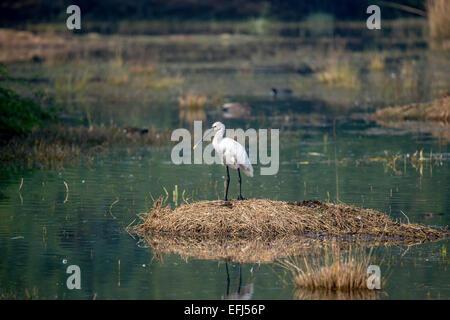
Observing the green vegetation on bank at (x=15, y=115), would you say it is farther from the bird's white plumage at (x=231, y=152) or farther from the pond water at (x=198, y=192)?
the bird's white plumage at (x=231, y=152)

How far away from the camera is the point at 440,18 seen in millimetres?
36406

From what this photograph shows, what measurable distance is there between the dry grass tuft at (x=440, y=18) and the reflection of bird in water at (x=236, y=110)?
33.0 ft

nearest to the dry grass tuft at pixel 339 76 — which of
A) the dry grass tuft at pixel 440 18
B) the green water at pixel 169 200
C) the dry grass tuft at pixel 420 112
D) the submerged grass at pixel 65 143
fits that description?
the dry grass tuft at pixel 440 18

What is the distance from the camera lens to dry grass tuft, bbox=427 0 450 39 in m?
35.7

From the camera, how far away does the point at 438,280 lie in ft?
36.1

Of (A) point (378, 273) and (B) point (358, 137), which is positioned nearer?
(A) point (378, 273)

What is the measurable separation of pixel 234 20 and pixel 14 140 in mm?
39253

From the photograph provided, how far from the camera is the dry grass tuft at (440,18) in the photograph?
35.7 metres

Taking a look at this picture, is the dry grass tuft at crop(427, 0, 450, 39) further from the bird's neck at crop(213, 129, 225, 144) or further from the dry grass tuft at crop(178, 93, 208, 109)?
the bird's neck at crop(213, 129, 225, 144)

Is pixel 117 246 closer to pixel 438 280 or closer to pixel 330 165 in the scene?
pixel 438 280

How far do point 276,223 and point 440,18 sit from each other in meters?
25.2

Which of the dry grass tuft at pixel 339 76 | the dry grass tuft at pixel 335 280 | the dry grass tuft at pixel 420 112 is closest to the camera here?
the dry grass tuft at pixel 335 280
